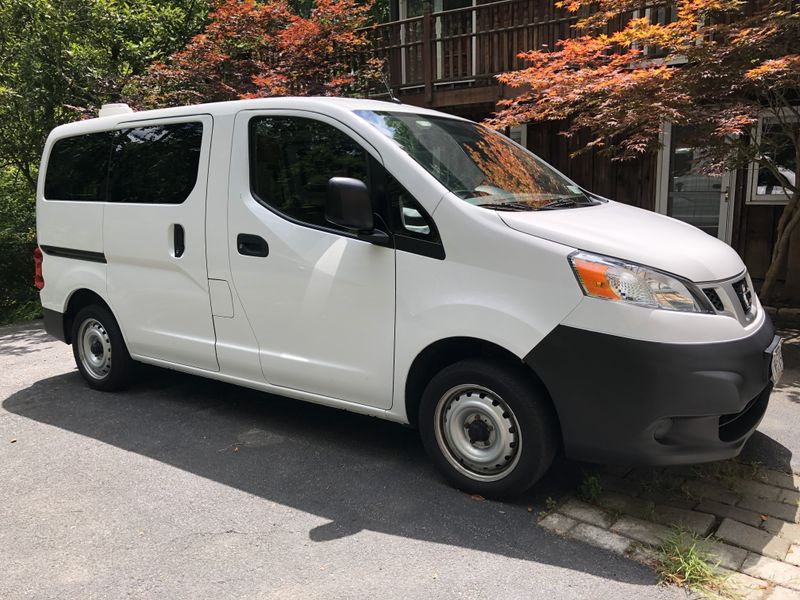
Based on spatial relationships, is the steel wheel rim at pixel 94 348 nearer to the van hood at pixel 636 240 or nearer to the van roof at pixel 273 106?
the van roof at pixel 273 106

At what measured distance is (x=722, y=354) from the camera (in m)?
2.88

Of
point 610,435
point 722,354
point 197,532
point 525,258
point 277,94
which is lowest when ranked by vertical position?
point 197,532

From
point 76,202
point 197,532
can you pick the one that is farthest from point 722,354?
point 76,202

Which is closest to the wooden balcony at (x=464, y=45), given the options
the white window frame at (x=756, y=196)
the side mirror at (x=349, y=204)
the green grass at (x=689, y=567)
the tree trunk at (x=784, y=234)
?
the white window frame at (x=756, y=196)

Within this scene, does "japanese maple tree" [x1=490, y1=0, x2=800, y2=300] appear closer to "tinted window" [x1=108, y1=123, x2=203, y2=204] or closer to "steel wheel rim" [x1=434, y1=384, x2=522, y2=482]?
"tinted window" [x1=108, y1=123, x2=203, y2=204]

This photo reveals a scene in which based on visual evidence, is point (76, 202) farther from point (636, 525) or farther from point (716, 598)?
point (716, 598)

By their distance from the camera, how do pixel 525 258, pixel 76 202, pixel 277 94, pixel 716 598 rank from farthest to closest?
1. pixel 277 94
2. pixel 76 202
3. pixel 525 258
4. pixel 716 598

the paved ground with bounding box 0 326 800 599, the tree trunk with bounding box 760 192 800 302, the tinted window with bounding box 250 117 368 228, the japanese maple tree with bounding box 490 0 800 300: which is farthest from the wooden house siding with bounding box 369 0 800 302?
the tinted window with bounding box 250 117 368 228

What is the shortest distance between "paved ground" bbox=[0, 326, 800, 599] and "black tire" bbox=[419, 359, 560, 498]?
5.6 inches

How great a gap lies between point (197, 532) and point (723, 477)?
269cm

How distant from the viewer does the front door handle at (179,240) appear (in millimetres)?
4375

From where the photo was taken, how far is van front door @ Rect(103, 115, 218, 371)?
4328mm

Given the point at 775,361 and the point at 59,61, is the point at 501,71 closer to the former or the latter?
the point at 59,61

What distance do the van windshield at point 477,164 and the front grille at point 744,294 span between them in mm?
930
